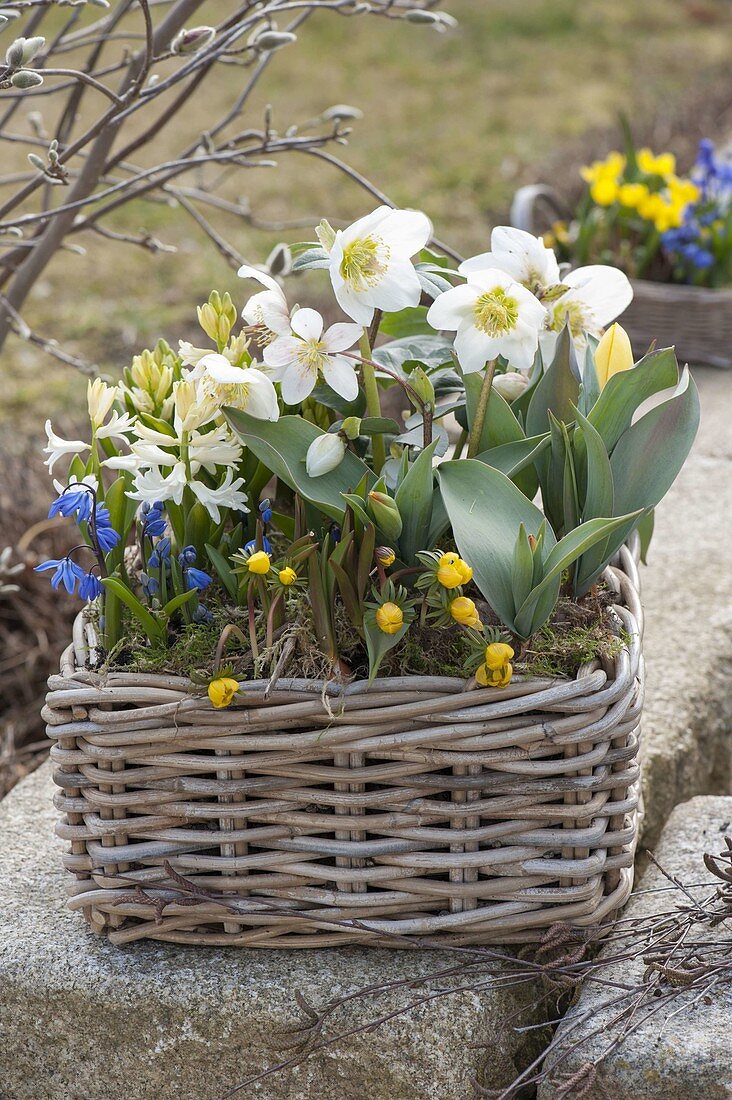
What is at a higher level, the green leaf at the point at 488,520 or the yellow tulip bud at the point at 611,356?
the yellow tulip bud at the point at 611,356

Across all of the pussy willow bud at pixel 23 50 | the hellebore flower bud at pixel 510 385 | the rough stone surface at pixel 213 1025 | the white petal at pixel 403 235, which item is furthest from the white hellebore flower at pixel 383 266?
the rough stone surface at pixel 213 1025

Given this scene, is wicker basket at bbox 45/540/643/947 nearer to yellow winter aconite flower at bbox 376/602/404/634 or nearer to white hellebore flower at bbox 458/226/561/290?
yellow winter aconite flower at bbox 376/602/404/634

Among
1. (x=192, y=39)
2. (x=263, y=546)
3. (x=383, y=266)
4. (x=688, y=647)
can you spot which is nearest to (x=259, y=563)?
(x=263, y=546)

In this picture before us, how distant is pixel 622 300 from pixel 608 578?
29 cm

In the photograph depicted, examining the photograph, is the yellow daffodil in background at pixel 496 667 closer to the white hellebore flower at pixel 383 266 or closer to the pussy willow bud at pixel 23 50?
the white hellebore flower at pixel 383 266

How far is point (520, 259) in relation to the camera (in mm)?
1085

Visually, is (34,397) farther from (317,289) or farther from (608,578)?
(608,578)

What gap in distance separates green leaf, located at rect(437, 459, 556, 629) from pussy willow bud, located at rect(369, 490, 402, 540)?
0.17 feet

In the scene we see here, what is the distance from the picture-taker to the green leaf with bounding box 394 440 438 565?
1032 mm

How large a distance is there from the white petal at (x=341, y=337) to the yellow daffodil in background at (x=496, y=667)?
31cm

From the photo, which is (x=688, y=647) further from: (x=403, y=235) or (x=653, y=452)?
(x=403, y=235)

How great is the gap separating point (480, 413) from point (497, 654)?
0.84 feet

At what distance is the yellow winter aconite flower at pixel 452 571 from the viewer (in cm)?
98

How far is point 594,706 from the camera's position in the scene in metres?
1.02
